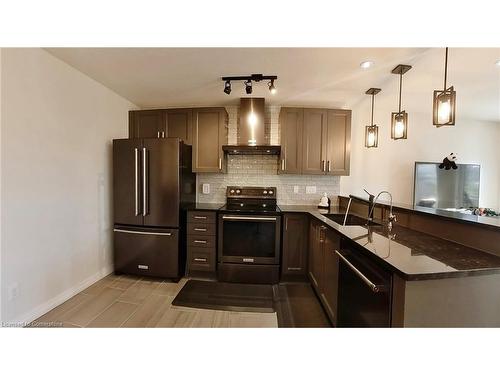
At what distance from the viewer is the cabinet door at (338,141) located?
2.88m

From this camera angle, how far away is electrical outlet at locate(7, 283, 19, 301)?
158cm

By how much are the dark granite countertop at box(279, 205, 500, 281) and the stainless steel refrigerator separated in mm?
1834

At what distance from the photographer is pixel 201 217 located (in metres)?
2.60

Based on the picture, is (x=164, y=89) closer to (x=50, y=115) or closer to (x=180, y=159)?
(x=180, y=159)

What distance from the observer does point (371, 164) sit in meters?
3.68

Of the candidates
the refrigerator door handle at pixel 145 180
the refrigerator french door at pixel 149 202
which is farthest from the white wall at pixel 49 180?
the refrigerator door handle at pixel 145 180

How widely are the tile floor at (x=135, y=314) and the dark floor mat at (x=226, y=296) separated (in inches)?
3.0

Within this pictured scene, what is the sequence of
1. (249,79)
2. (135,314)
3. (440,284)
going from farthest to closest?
(249,79), (135,314), (440,284)

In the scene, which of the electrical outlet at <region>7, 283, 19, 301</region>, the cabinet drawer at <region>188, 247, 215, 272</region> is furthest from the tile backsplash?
the electrical outlet at <region>7, 283, 19, 301</region>

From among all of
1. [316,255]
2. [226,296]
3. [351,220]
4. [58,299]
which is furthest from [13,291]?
[351,220]

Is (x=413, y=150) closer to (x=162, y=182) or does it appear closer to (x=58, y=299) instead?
(x=162, y=182)

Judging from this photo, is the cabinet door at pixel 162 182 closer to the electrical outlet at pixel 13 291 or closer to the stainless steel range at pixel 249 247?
the stainless steel range at pixel 249 247

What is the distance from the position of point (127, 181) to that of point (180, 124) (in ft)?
3.41

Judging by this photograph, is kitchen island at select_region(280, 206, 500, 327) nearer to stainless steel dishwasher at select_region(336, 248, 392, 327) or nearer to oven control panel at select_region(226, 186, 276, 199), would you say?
stainless steel dishwasher at select_region(336, 248, 392, 327)
